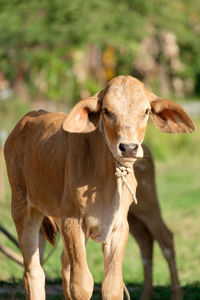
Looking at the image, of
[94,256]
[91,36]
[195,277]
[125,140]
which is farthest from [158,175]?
[125,140]

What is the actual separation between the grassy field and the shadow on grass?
11 millimetres

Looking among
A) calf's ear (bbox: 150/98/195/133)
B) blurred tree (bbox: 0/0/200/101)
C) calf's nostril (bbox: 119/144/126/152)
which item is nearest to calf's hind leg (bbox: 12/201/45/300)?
calf's ear (bbox: 150/98/195/133)

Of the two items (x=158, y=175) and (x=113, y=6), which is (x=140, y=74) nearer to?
(x=113, y=6)

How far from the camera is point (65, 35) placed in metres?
Answer: 21.9

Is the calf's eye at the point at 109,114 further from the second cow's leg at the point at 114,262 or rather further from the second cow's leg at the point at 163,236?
the second cow's leg at the point at 163,236

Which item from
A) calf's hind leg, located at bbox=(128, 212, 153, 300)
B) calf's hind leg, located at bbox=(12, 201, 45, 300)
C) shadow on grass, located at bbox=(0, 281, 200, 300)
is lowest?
shadow on grass, located at bbox=(0, 281, 200, 300)

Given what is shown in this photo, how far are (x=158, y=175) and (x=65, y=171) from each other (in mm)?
14440

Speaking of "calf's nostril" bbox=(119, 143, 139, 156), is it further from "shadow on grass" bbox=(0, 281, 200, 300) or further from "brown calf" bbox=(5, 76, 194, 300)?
"shadow on grass" bbox=(0, 281, 200, 300)

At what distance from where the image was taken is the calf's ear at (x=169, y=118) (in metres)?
5.52

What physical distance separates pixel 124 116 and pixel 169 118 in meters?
0.52

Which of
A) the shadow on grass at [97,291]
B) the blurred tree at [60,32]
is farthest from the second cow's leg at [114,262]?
the blurred tree at [60,32]

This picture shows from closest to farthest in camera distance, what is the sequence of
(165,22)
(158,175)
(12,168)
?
1. (12,168)
2. (158,175)
3. (165,22)

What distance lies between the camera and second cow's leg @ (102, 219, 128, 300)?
5680 millimetres

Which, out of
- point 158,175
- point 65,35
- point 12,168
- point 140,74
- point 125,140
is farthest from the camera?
point 140,74
